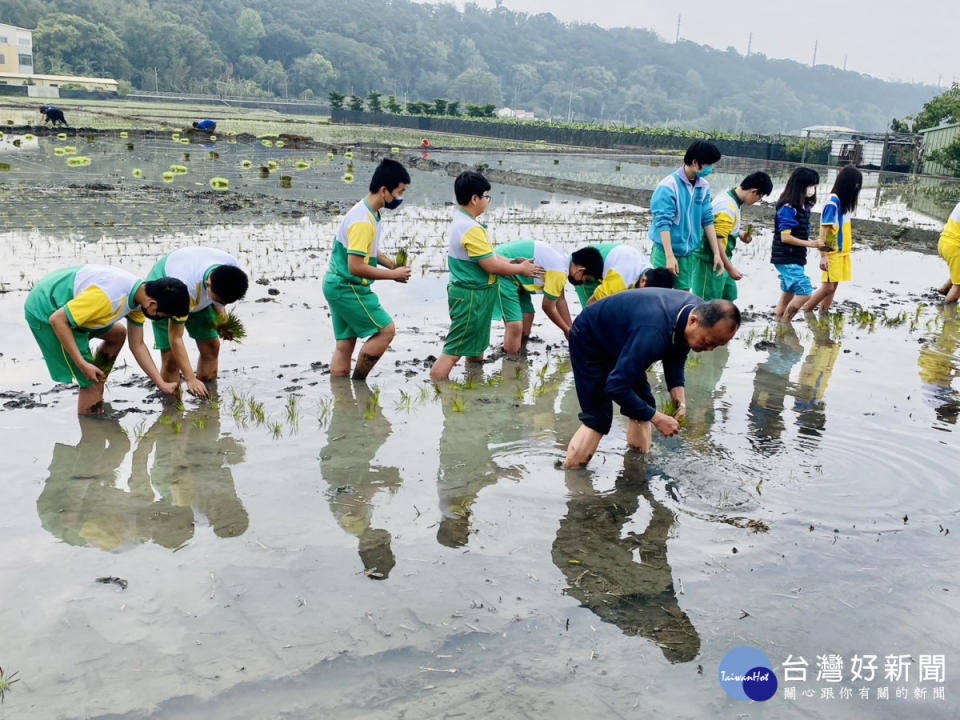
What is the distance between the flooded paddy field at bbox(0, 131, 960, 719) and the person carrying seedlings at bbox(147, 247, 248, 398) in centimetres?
32

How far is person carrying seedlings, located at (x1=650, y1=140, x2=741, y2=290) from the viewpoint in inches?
257

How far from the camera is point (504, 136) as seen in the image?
49.5 metres

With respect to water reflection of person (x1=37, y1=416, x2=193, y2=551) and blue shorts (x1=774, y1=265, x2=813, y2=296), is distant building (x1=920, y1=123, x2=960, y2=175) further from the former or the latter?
water reflection of person (x1=37, y1=416, x2=193, y2=551)

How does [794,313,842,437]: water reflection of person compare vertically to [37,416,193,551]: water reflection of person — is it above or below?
above

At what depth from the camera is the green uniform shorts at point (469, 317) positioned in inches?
236

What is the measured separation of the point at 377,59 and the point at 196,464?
132 metres

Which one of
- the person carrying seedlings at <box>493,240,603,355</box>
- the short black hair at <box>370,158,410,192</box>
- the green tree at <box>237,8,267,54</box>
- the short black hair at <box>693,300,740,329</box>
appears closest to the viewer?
the short black hair at <box>693,300,740,329</box>

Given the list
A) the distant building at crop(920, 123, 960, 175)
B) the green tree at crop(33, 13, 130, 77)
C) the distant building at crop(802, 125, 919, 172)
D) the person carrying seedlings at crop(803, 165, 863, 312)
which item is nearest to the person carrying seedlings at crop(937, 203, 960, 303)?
the person carrying seedlings at crop(803, 165, 863, 312)

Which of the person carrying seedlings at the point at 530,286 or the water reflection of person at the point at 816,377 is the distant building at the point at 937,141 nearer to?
the water reflection of person at the point at 816,377

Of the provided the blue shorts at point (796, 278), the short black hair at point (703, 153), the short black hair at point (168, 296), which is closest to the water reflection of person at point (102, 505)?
the short black hair at point (168, 296)

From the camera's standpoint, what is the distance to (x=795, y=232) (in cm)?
784

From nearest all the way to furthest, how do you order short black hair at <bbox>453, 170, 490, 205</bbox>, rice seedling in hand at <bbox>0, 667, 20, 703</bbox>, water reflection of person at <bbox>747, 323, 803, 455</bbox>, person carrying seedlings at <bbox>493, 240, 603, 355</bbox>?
rice seedling in hand at <bbox>0, 667, 20, 703</bbox> < water reflection of person at <bbox>747, 323, 803, 455</bbox> < short black hair at <bbox>453, 170, 490, 205</bbox> < person carrying seedlings at <bbox>493, 240, 603, 355</bbox>

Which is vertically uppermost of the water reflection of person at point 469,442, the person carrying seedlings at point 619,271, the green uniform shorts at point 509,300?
the person carrying seedlings at point 619,271

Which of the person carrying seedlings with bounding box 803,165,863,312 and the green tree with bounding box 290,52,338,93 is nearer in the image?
the person carrying seedlings with bounding box 803,165,863,312
